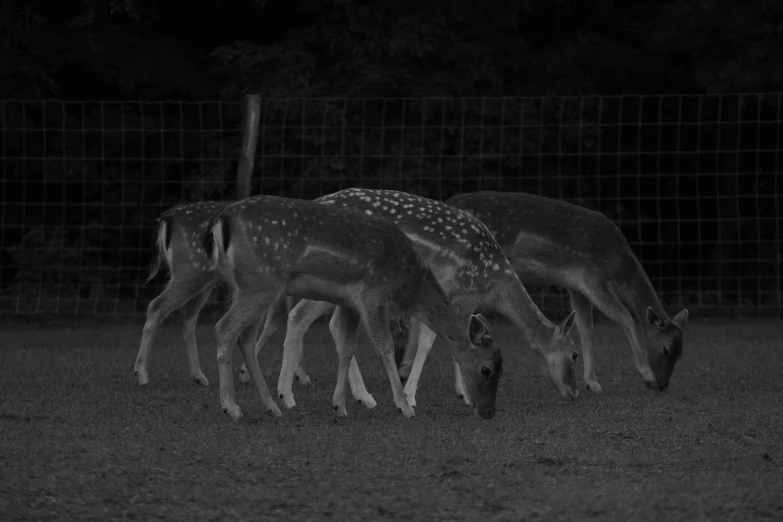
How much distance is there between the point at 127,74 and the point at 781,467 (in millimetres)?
11271

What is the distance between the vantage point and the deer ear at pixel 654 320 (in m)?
9.52

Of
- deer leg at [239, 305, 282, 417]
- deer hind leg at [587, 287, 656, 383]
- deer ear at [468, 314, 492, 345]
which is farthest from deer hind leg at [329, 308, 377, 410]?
deer hind leg at [587, 287, 656, 383]

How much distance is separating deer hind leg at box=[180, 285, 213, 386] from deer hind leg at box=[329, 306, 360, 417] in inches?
55.7

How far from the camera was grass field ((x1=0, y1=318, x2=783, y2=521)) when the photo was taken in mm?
5348

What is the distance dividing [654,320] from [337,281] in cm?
284

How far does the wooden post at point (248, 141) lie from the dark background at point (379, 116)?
1254mm

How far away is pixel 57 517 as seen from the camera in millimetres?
5195

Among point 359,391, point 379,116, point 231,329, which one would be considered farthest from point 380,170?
point 231,329

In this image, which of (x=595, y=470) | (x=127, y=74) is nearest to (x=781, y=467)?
(x=595, y=470)

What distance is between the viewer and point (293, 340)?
27.6ft

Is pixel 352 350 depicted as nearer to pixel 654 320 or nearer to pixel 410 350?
pixel 410 350

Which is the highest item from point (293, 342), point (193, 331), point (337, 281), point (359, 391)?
point (337, 281)

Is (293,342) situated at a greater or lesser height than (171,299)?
greater

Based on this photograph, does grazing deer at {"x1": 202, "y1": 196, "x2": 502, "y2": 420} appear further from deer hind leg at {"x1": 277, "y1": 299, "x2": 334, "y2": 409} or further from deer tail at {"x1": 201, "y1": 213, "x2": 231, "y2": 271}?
deer hind leg at {"x1": 277, "y1": 299, "x2": 334, "y2": 409}
